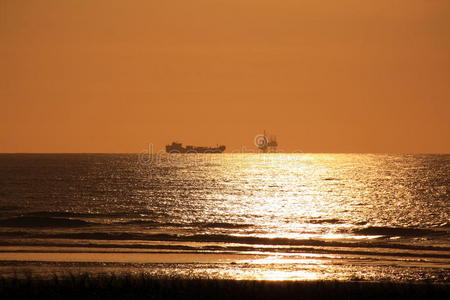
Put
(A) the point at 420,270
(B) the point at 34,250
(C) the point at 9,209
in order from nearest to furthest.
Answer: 1. (A) the point at 420,270
2. (B) the point at 34,250
3. (C) the point at 9,209

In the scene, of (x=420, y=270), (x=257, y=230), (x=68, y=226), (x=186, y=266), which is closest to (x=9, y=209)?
(x=68, y=226)

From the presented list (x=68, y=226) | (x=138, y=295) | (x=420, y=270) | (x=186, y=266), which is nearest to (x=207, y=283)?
(x=138, y=295)

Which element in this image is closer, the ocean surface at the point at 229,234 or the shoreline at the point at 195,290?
the shoreline at the point at 195,290

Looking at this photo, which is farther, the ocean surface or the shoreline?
the ocean surface

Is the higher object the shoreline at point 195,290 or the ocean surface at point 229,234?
the shoreline at point 195,290

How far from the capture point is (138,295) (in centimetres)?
2870

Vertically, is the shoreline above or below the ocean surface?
above

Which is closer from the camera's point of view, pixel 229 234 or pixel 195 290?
pixel 195 290

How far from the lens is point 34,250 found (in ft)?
166

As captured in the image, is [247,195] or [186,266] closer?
[186,266]

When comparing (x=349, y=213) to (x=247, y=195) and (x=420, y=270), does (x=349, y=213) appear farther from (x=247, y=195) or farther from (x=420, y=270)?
(x=420, y=270)

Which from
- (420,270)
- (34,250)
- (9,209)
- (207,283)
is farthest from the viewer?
(9,209)

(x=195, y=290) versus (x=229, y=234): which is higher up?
(x=195, y=290)

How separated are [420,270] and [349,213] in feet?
176
